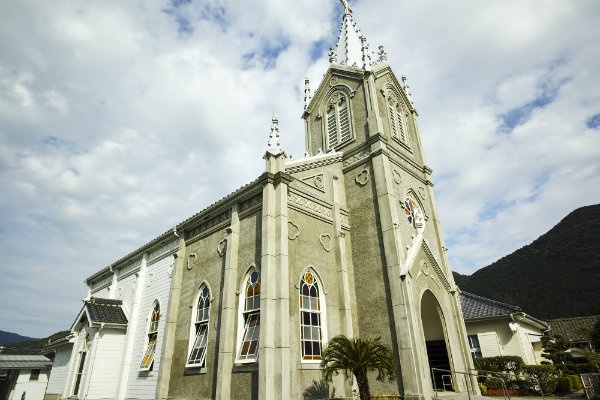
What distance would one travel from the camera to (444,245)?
57.5 feet

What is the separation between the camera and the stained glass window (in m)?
13.1

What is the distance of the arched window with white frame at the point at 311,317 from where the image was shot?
11.3m

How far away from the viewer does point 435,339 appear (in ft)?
53.2

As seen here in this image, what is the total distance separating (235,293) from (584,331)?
110 ft

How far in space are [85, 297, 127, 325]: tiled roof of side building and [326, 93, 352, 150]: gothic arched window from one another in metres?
14.2

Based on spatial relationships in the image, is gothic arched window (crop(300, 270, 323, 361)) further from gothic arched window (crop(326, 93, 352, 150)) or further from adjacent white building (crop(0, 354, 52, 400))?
adjacent white building (crop(0, 354, 52, 400))

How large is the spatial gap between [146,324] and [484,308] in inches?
758

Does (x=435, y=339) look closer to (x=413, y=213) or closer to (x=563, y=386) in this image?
(x=413, y=213)

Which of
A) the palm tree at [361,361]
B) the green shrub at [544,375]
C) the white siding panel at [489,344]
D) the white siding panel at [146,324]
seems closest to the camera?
the palm tree at [361,361]

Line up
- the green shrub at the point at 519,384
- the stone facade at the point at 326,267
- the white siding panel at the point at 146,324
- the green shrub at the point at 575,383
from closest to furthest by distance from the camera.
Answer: the stone facade at the point at 326,267, the white siding panel at the point at 146,324, the green shrub at the point at 519,384, the green shrub at the point at 575,383

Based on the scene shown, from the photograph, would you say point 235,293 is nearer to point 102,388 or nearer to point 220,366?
point 220,366

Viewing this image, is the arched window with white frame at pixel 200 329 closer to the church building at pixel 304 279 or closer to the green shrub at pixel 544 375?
the church building at pixel 304 279

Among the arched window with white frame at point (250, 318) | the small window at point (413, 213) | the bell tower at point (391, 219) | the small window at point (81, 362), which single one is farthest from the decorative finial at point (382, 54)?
the small window at point (81, 362)

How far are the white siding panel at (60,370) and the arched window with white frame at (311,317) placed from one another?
16.6 meters
